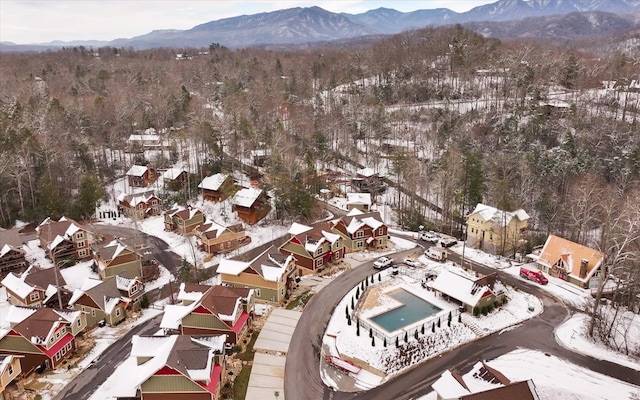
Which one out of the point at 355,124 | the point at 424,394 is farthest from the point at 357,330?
the point at 355,124

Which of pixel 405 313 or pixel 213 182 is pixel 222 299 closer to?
pixel 405 313

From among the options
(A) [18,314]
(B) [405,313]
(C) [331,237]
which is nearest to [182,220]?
(C) [331,237]

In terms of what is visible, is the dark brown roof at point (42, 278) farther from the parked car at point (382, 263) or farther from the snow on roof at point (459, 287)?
the snow on roof at point (459, 287)

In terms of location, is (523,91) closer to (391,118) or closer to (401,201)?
(391,118)

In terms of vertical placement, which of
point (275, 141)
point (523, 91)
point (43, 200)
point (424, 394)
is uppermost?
point (523, 91)

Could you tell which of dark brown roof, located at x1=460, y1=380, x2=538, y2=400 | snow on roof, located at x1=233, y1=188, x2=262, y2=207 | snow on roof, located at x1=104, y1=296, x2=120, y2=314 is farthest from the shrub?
dark brown roof, located at x1=460, y1=380, x2=538, y2=400

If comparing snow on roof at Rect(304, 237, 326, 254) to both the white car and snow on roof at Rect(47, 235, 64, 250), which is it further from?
snow on roof at Rect(47, 235, 64, 250)

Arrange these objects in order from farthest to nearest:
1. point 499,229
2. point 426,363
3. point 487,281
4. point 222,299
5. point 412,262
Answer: point 499,229
point 412,262
point 487,281
point 222,299
point 426,363
